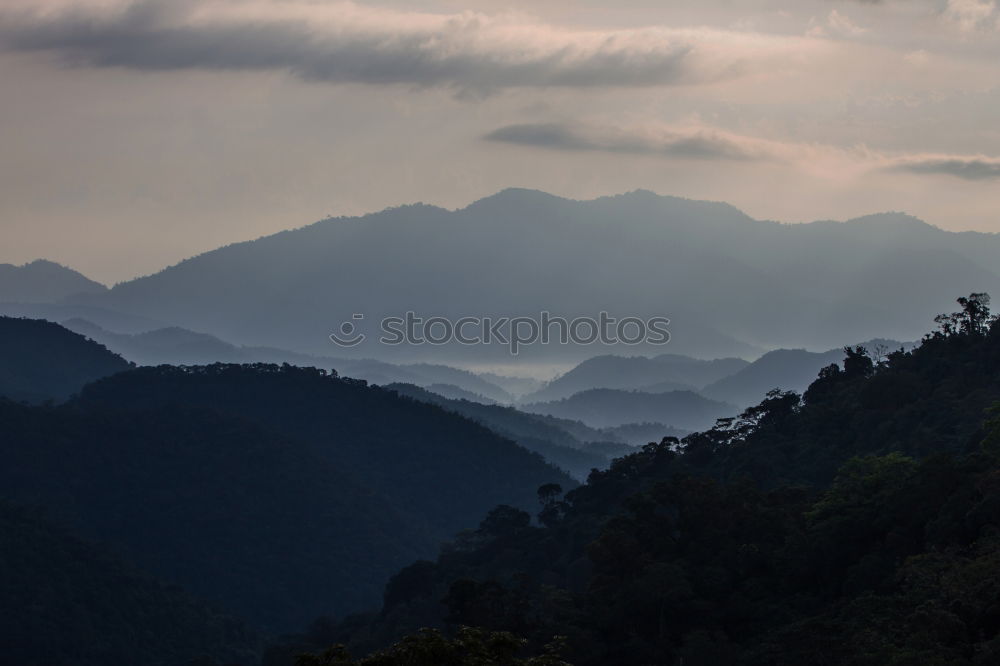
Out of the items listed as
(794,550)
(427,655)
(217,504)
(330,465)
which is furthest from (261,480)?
(427,655)

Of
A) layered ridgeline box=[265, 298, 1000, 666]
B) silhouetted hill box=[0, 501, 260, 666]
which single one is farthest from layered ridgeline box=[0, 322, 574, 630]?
layered ridgeline box=[265, 298, 1000, 666]

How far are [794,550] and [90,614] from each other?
55.4 meters

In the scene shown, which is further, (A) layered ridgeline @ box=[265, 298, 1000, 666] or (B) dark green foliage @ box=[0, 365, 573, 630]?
(B) dark green foliage @ box=[0, 365, 573, 630]

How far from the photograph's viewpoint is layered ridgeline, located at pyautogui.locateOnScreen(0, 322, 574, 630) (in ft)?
379

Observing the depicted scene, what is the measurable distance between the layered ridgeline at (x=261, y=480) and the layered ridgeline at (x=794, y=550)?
3099 centimetres

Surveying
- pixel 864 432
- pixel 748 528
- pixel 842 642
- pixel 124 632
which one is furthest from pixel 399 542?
pixel 842 642

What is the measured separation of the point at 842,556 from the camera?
1993 inches

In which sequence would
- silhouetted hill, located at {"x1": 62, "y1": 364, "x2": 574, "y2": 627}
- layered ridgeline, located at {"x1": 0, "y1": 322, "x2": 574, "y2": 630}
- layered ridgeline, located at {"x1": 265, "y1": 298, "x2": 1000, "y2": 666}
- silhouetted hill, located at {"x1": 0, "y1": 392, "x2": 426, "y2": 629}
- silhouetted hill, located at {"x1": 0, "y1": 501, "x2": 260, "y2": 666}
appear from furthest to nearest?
silhouetted hill, located at {"x1": 62, "y1": 364, "x2": 574, "y2": 627}, layered ridgeline, located at {"x1": 0, "y1": 322, "x2": 574, "y2": 630}, silhouetted hill, located at {"x1": 0, "y1": 392, "x2": 426, "y2": 629}, silhouetted hill, located at {"x1": 0, "y1": 501, "x2": 260, "y2": 666}, layered ridgeline, located at {"x1": 265, "y1": 298, "x2": 1000, "y2": 666}

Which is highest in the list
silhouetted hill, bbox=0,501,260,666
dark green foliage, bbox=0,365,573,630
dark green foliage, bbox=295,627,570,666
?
dark green foliage, bbox=0,365,573,630

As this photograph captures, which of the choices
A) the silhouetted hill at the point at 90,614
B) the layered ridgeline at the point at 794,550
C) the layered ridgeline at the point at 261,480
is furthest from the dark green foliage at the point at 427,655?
the layered ridgeline at the point at 261,480

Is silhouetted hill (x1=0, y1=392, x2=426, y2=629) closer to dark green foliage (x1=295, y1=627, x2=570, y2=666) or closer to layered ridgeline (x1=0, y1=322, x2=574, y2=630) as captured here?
layered ridgeline (x1=0, y1=322, x2=574, y2=630)

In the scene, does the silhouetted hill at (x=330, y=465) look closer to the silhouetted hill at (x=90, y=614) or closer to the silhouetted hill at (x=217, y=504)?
the silhouetted hill at (x=217, y=504)

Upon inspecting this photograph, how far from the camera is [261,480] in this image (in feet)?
421

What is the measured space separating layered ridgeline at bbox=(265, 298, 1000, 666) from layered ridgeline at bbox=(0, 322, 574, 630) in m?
31.0
